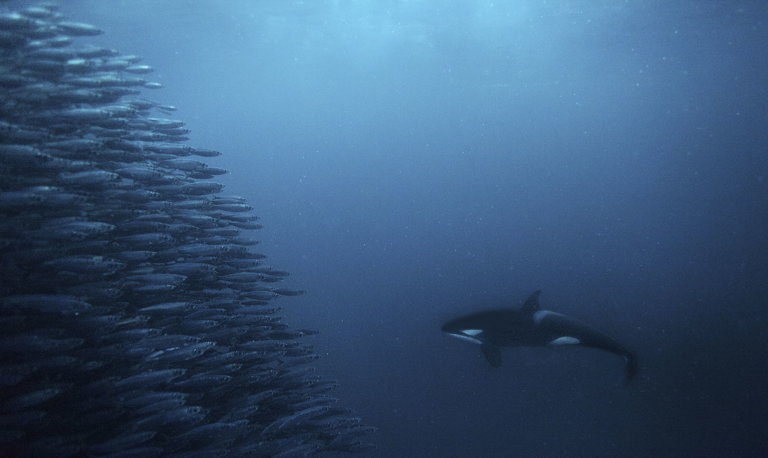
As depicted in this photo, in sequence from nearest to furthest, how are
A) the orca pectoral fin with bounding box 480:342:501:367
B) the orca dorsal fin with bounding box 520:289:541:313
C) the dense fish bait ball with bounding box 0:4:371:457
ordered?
the dense fish bait ball with bounding box 0:4:371:457 < the orca dorsal fin with bounding box 520:289:541:313 < the orca pectoral fin with bounding box 480:342:501:367

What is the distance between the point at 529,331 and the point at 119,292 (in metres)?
5.64

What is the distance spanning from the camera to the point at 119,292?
17.6 ft

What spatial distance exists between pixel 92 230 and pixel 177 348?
58.2 inches

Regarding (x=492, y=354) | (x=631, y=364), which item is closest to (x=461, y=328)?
(x=492, y=354)

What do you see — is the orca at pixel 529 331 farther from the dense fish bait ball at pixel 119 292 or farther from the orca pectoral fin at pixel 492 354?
the dense fish bait ball at pixel 119 292

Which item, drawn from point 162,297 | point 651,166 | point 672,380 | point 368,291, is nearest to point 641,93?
point 368,291

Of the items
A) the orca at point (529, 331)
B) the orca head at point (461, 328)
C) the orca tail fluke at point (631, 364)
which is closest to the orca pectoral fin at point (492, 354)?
the orca at point (529, 331)

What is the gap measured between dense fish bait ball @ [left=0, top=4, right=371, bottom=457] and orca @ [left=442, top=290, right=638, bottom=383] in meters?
2.60

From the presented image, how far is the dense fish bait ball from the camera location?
479 centimetres

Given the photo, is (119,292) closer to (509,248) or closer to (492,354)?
(492,354)

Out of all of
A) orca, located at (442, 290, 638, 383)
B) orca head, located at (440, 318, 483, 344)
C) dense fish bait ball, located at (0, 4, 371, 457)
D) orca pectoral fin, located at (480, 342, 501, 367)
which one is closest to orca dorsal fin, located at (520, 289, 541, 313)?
orca, located at (442, 290, 638, 383)

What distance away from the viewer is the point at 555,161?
10150cm

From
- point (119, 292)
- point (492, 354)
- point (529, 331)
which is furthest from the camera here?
point (492, 354)

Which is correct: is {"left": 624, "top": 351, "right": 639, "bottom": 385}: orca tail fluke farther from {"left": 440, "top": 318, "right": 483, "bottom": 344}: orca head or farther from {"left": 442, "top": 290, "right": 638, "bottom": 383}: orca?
{"left": 440, "top": 318, "right": 483, "bottom": 344}: orca head
